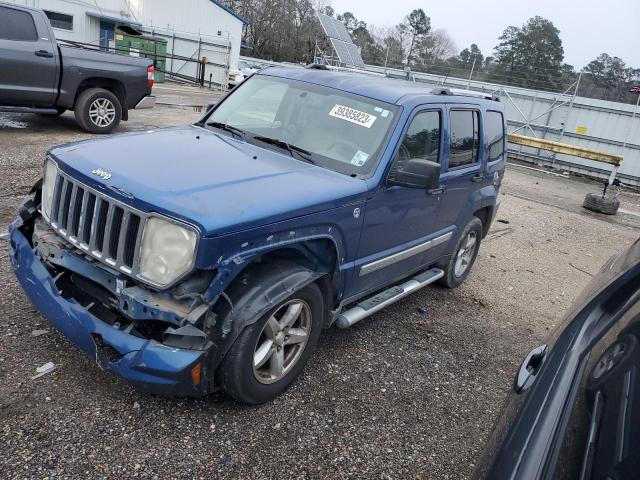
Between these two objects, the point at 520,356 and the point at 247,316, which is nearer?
the point at 247,316

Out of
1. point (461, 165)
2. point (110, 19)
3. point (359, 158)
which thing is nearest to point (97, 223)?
point (359, 158)

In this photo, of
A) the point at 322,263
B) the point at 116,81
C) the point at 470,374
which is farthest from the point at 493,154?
the point at 116,81

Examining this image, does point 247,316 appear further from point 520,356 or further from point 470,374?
point 520,356

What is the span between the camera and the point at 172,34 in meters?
29.3

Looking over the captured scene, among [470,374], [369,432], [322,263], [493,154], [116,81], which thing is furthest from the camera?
[116,81]

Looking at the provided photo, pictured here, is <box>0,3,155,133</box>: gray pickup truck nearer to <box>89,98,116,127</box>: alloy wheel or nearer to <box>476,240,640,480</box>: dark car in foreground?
<box>89,98,116,127</box>: alloy wheel

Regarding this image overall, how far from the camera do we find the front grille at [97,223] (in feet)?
8.65

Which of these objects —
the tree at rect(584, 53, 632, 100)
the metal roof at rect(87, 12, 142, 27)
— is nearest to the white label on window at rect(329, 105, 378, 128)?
the tree at rect(584, 53, 632, 100)

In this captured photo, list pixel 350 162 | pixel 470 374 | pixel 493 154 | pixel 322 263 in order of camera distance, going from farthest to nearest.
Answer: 1. pixel 493 154
2. pixel 470 374
3. pixel 350 162
4. pixel 322 263

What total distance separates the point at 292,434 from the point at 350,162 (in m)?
1.77

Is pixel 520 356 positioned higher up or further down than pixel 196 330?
further down

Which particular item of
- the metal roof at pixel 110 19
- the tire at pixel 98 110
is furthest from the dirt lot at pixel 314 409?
the metal roof at pixel 110 19

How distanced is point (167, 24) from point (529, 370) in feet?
117

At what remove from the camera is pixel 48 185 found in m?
3.26
